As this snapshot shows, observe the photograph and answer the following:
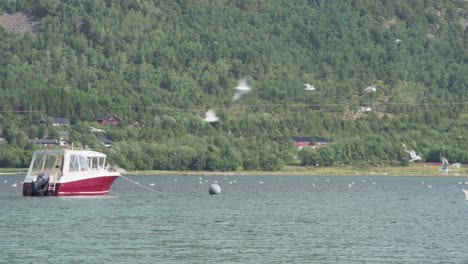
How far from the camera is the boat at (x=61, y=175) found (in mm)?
122125

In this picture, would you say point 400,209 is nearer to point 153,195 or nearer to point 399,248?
point 153,195

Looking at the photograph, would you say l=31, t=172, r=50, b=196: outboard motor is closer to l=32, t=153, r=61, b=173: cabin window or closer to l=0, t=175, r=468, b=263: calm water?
l=32, t=153, r=61, b=173: cabin window

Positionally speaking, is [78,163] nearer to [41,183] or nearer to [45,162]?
[45,162]

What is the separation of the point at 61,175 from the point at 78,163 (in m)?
2.11

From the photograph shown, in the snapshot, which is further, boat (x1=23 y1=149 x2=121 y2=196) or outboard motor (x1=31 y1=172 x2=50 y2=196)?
boat (x1=23 y1=149 x2=121 y2=196)

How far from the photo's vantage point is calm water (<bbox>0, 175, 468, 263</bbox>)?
75.6 meters

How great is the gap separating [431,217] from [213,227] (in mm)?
25014

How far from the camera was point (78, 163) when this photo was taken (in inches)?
4872

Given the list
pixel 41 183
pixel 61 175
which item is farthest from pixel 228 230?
pixel 61 175

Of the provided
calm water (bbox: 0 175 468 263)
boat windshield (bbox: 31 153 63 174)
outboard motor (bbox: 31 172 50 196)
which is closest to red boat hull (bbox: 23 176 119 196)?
outboard motor (bbox: 31 172 50 196)

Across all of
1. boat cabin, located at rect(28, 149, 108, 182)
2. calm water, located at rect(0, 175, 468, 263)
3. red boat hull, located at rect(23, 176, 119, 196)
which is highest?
boat cabin, located at rect(28, 149, 108, 182)

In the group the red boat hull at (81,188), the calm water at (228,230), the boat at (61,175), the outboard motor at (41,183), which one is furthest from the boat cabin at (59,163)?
the calm water at (228,230)

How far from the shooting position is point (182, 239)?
8431cm

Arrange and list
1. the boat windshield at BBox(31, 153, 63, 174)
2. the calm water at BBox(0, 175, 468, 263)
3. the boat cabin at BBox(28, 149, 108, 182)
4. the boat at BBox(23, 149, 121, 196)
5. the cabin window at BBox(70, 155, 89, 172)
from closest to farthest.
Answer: the calm water at BBox(0, 175, 468, 263)
the boat at BBox(23, 149, 121, 196)
the boat cabin at BBox(28, 149, 108, 182)
the cabin window at BBox(70, 155, 89, 172)
the boat windshield at BBox(31, 153, 63, 174)
